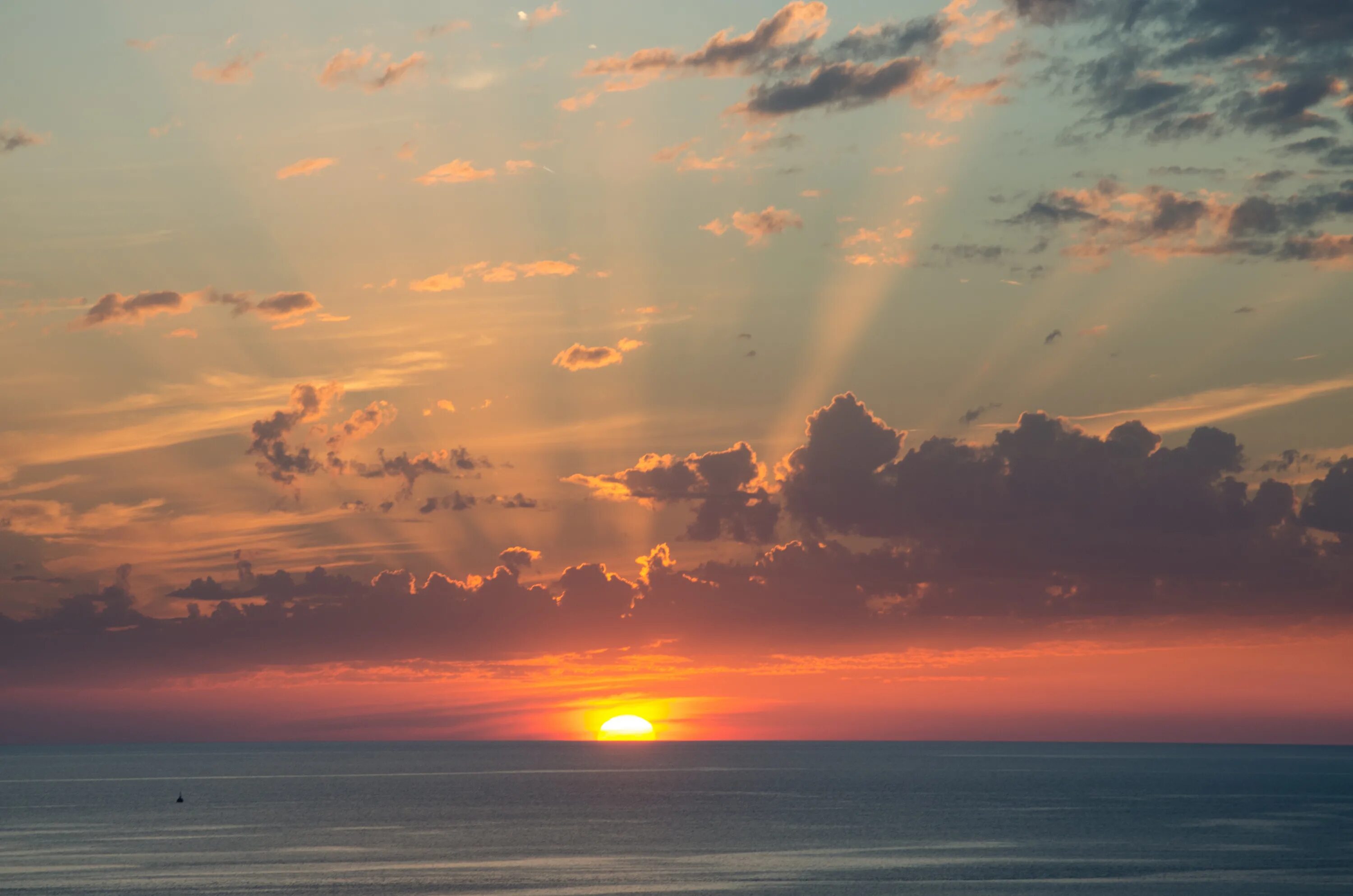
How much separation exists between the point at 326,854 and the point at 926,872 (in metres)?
71.4

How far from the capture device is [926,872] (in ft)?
465

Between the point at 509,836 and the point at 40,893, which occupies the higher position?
the point at 509,836

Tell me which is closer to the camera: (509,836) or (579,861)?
(579,861)

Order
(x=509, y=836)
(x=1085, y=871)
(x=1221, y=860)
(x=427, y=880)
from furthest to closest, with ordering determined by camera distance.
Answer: (x=509, y=836), (x=1221, y=860), (x=1085, y=871), (x=427, y=880)

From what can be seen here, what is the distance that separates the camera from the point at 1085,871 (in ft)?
471

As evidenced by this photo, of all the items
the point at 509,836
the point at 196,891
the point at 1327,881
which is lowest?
the point at 1327,881

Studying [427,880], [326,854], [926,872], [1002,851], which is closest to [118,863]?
[326,854]

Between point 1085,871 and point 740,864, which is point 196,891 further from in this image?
point 1085,871

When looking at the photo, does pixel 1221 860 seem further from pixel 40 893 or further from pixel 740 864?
pixel 40 893

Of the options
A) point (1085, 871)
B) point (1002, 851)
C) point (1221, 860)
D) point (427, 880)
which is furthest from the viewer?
point (1002, 851)

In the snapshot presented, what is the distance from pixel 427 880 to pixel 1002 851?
72455 mm

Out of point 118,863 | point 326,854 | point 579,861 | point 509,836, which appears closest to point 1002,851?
point 579,861

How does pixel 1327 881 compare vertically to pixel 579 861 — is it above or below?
below

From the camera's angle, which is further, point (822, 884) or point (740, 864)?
point (740, 864)
